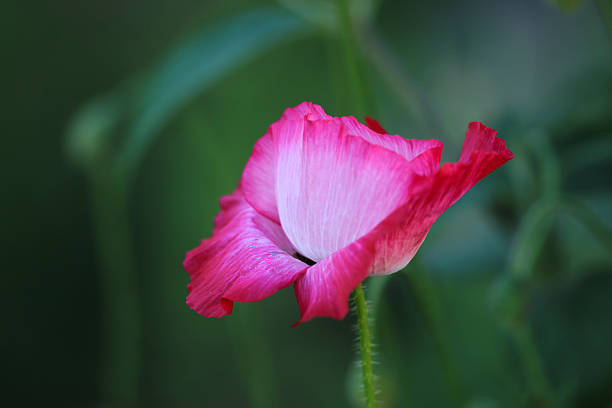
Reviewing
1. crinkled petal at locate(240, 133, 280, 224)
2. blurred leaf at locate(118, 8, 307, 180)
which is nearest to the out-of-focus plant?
blurred leaf at locate(118, 8, 307, 180)

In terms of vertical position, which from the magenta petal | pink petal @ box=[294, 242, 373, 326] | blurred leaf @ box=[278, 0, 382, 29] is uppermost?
blurred leaf @ box=[278, 0, 382, 29]

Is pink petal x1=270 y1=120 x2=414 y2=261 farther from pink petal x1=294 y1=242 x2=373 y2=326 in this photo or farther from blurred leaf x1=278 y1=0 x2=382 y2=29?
blurred leaf x1=278 y1=0 x2=382 y2=29

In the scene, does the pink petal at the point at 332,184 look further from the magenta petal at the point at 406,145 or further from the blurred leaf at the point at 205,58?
the blurred leaf at the point at 205,58

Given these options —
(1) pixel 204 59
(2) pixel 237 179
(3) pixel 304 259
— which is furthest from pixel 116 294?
(3) pixel 304 259

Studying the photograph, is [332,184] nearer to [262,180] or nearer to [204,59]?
[262,180]

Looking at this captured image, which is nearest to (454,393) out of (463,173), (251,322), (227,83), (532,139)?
(532,139)

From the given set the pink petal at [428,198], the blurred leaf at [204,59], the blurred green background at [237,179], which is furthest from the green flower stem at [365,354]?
the blurred leaf at [204,59]

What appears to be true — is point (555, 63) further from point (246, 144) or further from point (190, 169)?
point (190, 169)
